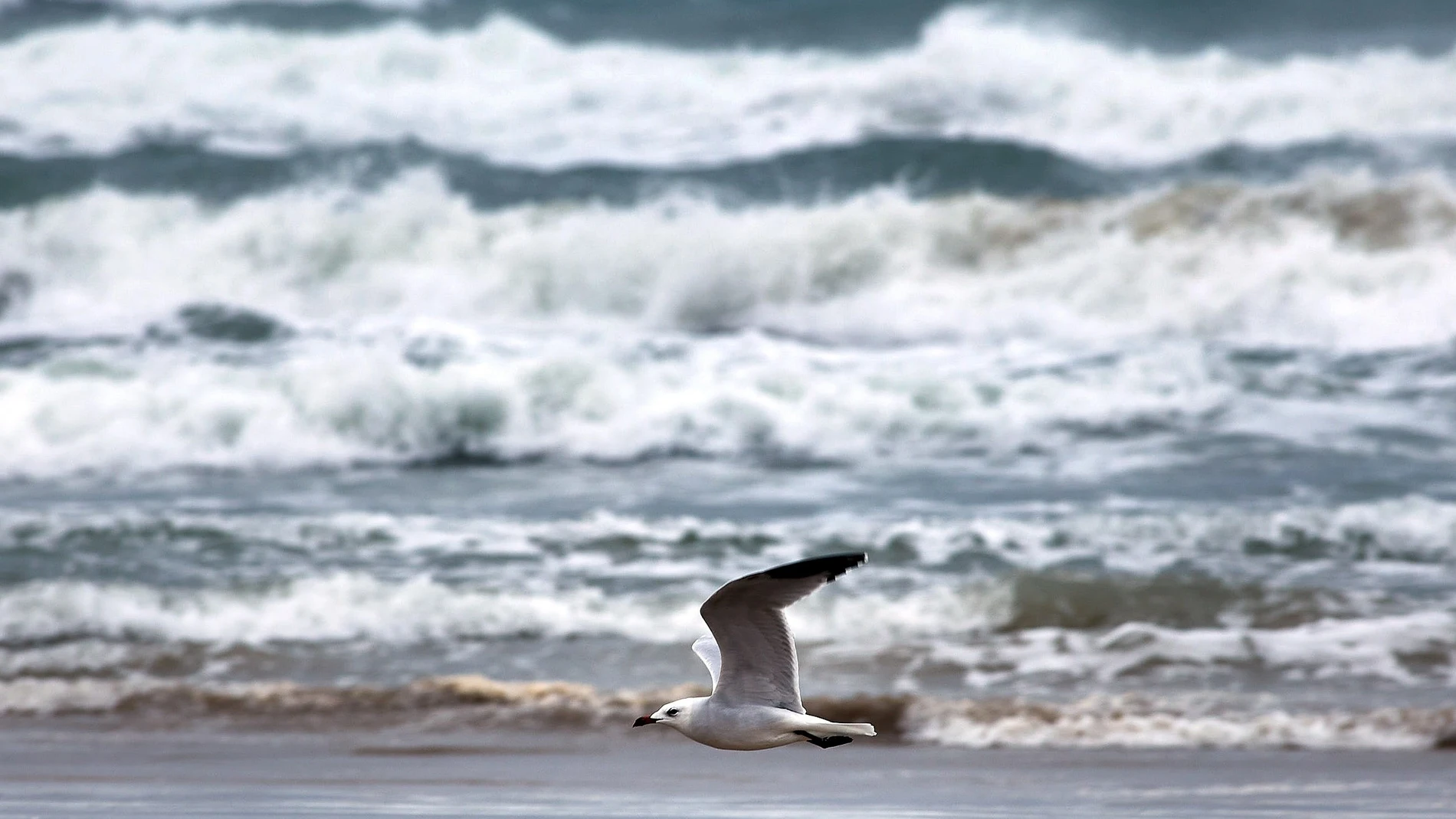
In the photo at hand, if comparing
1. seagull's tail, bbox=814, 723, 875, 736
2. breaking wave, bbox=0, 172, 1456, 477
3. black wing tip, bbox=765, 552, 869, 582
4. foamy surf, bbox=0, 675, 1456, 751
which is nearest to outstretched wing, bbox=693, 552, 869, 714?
black wing tip, bbox=765, 552, 869, 582

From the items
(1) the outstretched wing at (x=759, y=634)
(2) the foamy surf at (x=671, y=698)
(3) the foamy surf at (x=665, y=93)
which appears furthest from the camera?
(3) the foamy surf at (x=665, y=93)

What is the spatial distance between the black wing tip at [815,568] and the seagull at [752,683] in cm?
8

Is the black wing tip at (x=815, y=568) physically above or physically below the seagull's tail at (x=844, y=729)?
above

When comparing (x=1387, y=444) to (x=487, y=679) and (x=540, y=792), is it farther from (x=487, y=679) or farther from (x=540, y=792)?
(x=540, y=792)

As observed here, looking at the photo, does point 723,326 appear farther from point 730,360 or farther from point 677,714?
point 677,714

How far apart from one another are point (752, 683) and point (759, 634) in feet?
0.58

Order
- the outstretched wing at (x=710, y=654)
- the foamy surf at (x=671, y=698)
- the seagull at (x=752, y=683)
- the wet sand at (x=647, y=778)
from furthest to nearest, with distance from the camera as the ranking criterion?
1. the foamy surf at (x=671, y=698)
2. the wet sand at (x=647, y=778)
3. the outstretched wing at (x=710, y=654)
4. the seagull at (x=752, y=683)

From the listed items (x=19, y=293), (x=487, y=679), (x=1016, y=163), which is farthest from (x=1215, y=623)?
(x=19, y=293)

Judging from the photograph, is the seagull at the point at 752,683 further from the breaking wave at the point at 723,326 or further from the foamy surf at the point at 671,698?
the breaking wave at the point at 723,326

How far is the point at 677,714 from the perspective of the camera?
4.90 meters

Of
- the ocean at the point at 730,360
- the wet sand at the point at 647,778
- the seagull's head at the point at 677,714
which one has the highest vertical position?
the ocean at the point at 730,360

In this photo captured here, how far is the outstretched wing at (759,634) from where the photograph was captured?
450 cm

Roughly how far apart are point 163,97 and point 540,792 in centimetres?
1632

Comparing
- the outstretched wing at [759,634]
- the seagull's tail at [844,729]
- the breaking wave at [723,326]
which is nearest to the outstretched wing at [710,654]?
the outstretched wing at [759,634]
